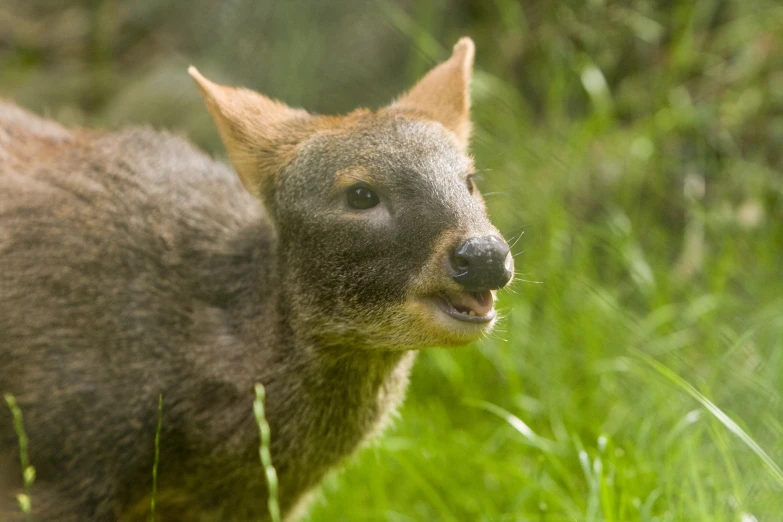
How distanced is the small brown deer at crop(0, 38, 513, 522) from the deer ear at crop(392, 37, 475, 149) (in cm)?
4

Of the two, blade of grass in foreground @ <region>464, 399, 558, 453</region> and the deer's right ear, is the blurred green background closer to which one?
blade of grass in foreground @ <region>464, 399, 558, 453</region>

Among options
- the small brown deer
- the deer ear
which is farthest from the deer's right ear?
the deer ear

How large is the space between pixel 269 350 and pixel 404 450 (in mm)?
1549

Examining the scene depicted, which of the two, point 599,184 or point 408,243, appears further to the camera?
point 599,184

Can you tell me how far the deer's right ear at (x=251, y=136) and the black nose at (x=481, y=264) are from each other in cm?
110

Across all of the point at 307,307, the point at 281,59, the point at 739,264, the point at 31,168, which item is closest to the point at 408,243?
the point at 307,307

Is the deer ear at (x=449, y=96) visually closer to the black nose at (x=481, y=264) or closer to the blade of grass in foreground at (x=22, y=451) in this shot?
the black nose at (x=481, y=264)

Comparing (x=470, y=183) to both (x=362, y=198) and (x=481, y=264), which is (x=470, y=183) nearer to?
(x=362, y=198)

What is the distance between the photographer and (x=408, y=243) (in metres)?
3.79

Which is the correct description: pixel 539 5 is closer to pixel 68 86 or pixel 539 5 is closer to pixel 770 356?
pixel 770 356

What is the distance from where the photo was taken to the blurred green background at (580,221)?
4723 mm

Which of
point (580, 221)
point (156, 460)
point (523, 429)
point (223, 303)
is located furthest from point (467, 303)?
point (580, 221)

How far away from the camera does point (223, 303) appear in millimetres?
4461

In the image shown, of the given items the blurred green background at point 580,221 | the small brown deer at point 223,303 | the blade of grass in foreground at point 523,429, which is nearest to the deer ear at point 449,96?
the small brown deer at point 223,303
